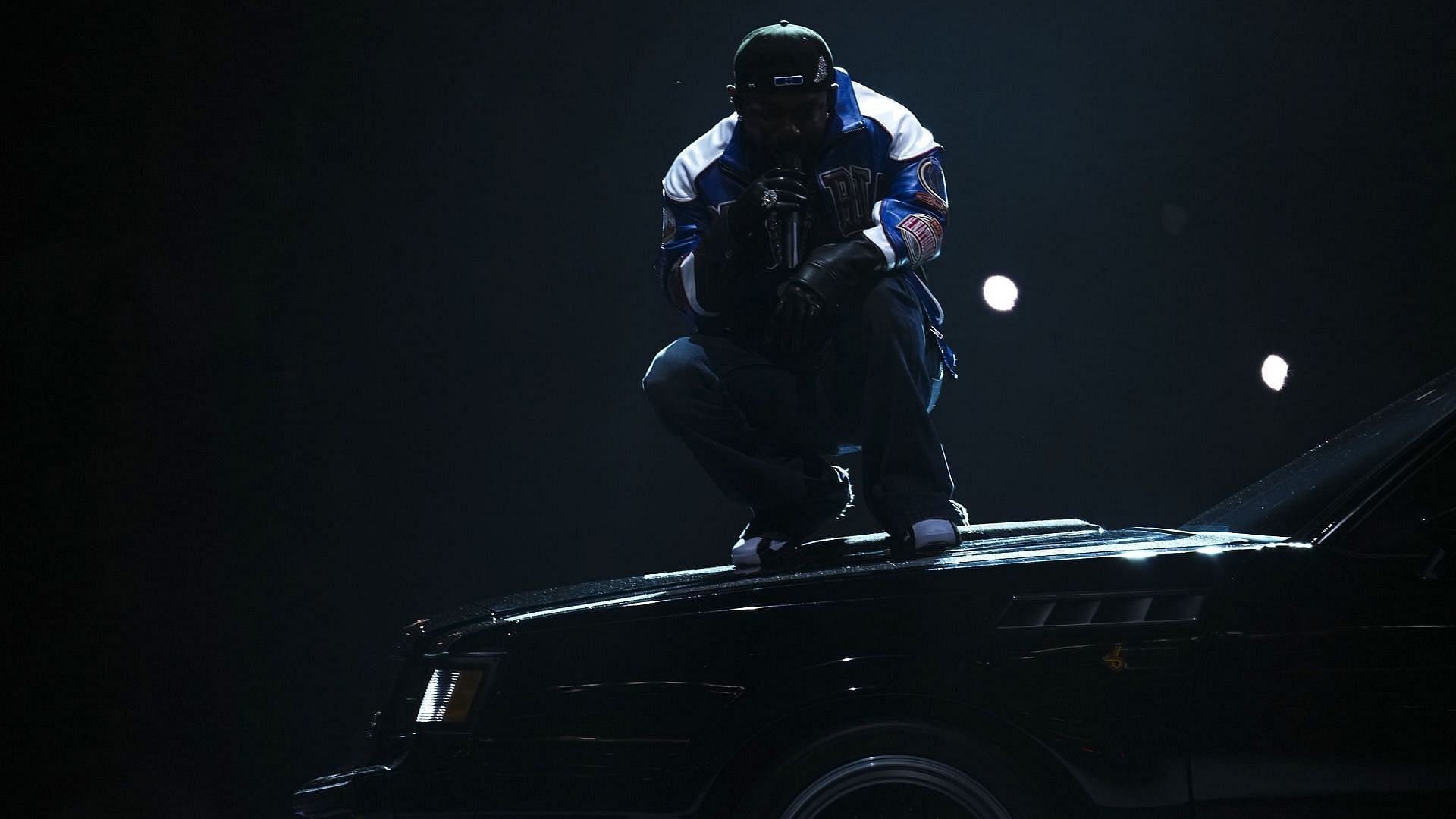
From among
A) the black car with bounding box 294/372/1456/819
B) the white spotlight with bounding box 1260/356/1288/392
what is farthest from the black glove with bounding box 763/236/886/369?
the white spotlight with bounding box 1260/356/1288/392

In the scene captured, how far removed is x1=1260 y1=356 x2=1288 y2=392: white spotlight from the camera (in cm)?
401

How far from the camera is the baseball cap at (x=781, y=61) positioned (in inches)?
104

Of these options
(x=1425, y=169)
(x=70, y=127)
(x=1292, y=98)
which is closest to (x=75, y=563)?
(x=70, y=127)

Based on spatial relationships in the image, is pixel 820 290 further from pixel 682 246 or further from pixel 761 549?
pixel 761 549

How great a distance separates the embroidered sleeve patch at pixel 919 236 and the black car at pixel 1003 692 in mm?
1034

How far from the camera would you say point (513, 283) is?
3979mm

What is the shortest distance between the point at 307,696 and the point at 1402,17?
4.48 metres

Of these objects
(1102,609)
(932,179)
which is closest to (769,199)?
(932,179)

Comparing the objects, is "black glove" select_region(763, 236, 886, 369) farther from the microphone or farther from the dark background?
the dark background

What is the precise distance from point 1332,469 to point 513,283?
9.03 feet

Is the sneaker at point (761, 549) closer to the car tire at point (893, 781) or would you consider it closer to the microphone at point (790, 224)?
the microphone at point (790, 224)

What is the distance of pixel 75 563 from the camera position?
152 inches

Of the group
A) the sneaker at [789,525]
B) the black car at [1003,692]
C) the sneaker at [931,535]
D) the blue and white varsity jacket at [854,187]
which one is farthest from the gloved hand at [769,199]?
the black car at [1003,692]

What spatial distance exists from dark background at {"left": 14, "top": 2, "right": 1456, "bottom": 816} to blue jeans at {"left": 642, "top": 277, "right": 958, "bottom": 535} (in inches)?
47.4
